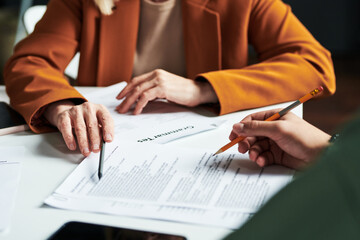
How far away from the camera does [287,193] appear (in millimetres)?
204

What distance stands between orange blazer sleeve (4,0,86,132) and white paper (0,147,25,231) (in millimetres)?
140

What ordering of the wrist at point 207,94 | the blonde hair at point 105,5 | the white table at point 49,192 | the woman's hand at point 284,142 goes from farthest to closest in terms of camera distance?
1. the blonde hair at point 105,5
2. the wrist at point 207,94
3. the woman's hand at point 284,142
4. the white table at point 49,192

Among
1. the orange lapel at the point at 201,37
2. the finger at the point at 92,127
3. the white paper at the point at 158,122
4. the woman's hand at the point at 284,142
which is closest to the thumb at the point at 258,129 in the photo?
the woman's hand at the point at 284,142

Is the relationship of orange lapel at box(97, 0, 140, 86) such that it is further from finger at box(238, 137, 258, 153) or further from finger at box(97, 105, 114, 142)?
finger at box(238, 137, 258, 153)

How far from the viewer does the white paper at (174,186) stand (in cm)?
56

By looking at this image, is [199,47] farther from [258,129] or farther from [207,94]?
[258,129]

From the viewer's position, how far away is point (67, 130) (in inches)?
32.3

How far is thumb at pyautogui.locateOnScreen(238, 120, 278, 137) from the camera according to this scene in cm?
67

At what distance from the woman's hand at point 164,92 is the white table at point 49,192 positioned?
12 cm

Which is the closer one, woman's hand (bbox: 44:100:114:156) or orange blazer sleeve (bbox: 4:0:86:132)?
woman's hand (bbox: 44:100:114:156)

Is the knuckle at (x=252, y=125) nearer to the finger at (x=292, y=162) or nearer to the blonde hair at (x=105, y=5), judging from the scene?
the finger at (x=292, y=162)

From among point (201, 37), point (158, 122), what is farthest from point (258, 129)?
point (201, 37)

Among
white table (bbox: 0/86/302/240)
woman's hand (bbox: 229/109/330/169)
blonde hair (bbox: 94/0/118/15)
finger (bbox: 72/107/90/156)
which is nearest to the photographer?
white table (bbox: 0/86/302/240)

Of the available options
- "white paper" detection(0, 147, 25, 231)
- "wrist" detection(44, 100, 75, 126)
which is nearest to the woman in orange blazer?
"wrist" detection(44, 100, 75, 126)
